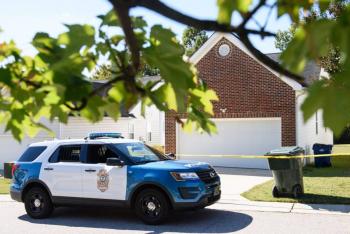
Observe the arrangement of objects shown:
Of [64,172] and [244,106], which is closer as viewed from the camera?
[64,172]

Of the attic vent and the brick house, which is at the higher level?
the attic vent

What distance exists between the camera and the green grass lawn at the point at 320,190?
520 inches

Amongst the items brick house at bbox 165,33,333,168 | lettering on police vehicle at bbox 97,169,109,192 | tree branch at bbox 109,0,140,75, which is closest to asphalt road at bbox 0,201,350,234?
lettering on police vehicle at bbox 97,169,109,192

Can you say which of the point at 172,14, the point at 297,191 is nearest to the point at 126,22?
the point at 172,14

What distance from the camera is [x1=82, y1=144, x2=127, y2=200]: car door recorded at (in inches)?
427

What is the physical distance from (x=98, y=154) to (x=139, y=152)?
0.88 metres

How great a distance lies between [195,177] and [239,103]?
12512 mm

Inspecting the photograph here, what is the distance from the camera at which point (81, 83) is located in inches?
61.3

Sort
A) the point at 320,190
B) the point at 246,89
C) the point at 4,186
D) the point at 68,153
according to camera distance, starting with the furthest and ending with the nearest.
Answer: the point at 246,89, the point at 4,186, the point at 320,190, the point at 68,153

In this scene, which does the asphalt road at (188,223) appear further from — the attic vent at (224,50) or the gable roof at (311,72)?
the attic vent at (224,50)

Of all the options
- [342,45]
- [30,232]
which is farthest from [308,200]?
[342,45]

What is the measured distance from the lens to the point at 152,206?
10641mm

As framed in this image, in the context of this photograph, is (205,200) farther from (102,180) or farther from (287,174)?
(287,174)

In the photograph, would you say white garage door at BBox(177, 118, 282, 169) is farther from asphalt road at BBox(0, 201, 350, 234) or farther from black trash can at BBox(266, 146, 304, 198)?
asphalt road at BBox(0, 201, 350, 234)
